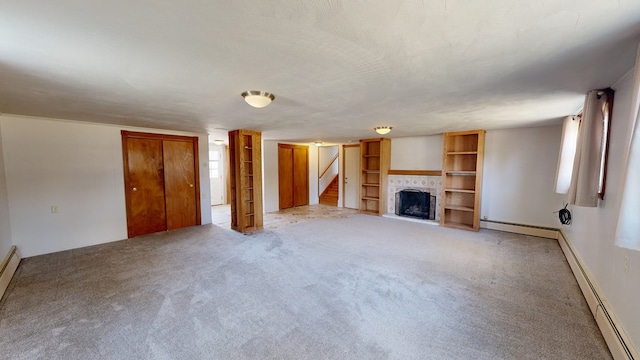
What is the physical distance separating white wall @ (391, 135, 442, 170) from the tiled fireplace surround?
26 cm

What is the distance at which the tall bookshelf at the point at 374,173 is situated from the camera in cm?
663

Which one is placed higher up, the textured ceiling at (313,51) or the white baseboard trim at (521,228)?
the textured ceiling at (313,51)

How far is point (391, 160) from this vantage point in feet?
22.2

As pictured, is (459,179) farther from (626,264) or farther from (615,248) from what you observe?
(626,264)

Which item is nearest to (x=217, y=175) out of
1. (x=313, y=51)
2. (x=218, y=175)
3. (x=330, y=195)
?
(x=218, y=175)

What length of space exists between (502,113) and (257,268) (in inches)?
161

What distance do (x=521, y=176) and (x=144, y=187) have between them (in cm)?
768

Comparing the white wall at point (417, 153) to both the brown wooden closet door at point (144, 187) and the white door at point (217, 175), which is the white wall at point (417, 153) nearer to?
the brown wooden closet door at point (144, 187)

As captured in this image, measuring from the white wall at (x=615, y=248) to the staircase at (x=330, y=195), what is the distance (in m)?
6.24

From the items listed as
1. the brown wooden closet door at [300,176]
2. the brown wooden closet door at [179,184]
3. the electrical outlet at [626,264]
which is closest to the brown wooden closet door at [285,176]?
the brown wooden closet door at [300,176]

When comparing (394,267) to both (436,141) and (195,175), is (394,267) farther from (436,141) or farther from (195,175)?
(195,175)

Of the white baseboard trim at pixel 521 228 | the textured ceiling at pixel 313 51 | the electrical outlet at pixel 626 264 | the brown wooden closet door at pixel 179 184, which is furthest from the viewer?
the brown wooden closet door at pixel 179 184

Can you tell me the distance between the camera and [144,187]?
4.84 meters

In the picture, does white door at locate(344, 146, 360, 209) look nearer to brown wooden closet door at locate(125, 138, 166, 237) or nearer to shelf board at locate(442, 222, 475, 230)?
shelf board at locate(442, 222, 475, 230)
